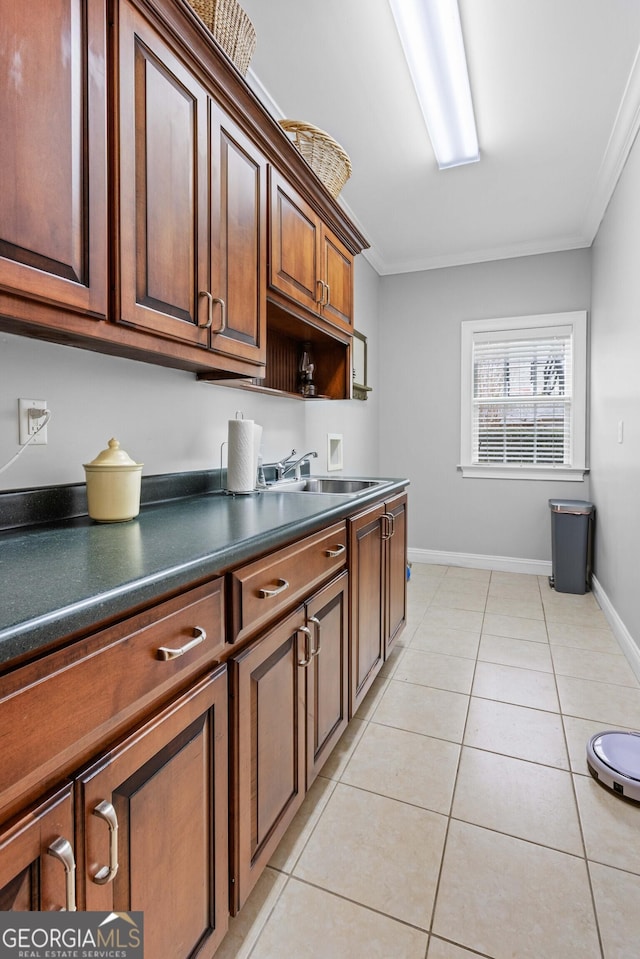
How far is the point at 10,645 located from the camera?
1.86ft

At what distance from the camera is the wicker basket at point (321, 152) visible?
1988mm

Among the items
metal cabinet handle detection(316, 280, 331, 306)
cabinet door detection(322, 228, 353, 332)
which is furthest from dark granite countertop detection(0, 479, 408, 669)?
cabinet door detection(322, 228, 353, 332)

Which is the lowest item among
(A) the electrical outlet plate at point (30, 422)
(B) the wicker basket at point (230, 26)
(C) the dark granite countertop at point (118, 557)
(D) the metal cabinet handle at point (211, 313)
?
(C) the dark granite countertop at point (118, 557)

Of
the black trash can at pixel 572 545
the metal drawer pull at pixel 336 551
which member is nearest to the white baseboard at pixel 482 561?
the black trash can at pixel 572 545

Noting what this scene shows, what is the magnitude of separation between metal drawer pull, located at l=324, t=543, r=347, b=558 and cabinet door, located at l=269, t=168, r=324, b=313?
99 centimetres

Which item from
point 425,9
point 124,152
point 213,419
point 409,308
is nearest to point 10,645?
point 124,152

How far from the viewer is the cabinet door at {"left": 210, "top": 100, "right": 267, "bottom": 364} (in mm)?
1453

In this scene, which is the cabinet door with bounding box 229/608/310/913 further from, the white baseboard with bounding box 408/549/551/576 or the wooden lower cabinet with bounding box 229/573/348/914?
the white baseboard with bounding box 408/549/551/576

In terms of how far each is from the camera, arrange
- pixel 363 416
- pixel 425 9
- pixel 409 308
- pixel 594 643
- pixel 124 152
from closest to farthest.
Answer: pixel 124 152, pixel 425 9, pixel 594 643, pixel 363 416, pixel 409 308

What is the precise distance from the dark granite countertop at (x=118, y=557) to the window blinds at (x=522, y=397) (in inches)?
118

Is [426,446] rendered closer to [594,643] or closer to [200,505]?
[594,643]

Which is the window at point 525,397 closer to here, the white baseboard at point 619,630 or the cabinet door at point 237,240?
the white baseboard at point 619,630

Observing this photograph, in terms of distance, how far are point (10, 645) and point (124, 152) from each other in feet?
3.54

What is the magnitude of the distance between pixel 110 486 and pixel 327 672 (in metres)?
0.88
